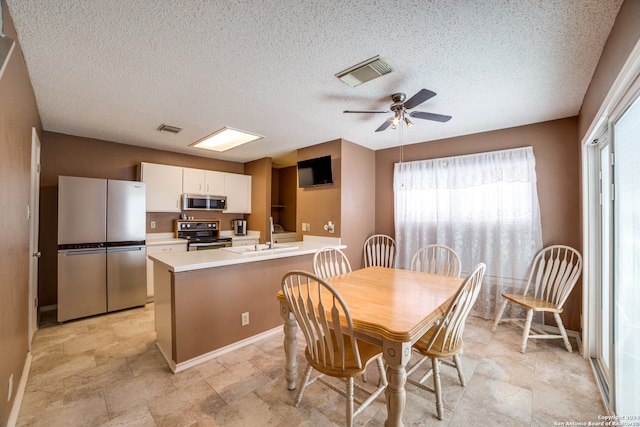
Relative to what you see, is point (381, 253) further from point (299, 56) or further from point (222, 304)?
point (299, 56)

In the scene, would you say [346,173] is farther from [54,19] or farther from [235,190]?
[54,19]

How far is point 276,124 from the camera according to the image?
3154 mm

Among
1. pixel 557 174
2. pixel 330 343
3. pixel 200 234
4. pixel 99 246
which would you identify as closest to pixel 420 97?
pixel 330 343

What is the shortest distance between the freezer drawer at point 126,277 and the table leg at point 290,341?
283 cm

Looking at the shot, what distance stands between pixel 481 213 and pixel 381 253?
1479 millimetres

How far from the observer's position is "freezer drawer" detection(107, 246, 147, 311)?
3424 millimetres

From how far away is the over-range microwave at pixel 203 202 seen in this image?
14.3 ft

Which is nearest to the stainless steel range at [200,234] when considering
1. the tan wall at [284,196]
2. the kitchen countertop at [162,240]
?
the kitchen countertop at [162,240]

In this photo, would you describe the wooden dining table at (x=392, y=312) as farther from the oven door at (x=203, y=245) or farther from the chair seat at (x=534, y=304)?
the oven door at (x=203, y=245)

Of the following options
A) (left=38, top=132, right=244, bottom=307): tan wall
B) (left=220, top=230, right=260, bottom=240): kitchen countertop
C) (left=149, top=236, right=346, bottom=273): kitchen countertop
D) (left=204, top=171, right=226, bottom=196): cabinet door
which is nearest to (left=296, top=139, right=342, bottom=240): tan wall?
(left=149, top=236, right=346, bottom=273): kitchen countertop

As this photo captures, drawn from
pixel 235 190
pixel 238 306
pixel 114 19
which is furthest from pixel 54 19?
pixel 235 190

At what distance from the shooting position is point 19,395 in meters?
1.78

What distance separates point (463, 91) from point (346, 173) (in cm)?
181

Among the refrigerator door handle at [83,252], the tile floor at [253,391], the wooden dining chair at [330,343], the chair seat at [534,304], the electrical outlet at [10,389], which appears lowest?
the tile floor at [253,391]
